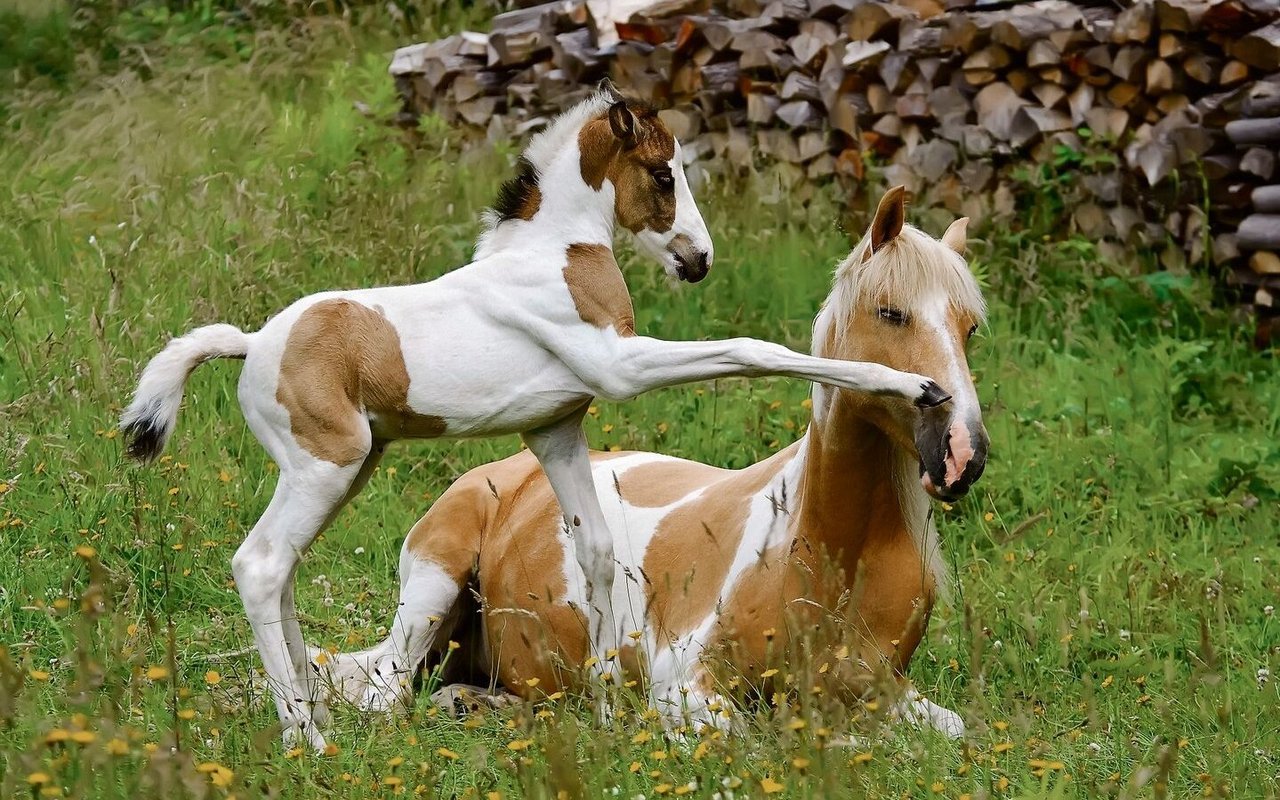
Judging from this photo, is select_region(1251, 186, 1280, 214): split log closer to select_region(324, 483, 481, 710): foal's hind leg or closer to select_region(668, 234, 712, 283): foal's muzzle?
select_region(324, 483, 481, 710): foal's hind leg

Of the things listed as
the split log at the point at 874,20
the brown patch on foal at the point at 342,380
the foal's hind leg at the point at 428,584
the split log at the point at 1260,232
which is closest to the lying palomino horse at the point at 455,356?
the brown patch on foal at the point at 342,380

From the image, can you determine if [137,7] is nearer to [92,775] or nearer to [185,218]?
[185,218]

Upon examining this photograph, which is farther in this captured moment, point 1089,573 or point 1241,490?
point 1241,490

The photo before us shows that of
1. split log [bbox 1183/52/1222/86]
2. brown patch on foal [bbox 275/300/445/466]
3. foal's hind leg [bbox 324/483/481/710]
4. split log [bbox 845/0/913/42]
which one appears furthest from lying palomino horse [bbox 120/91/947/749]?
split log [bbox 845/0/913/42]

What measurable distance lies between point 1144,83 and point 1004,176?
2.52 ft

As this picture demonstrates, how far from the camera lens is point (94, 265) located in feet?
20.5

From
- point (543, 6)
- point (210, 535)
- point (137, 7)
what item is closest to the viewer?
point (210, 535)

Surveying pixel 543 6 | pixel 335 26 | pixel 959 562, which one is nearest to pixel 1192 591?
pixel 959 562

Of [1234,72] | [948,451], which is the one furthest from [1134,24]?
[948,451]

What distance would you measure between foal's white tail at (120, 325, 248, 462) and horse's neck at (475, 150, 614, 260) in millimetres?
671

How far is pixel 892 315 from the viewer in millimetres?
3258

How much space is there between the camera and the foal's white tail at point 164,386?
128 inches

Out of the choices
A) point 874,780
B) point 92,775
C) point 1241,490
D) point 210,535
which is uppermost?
point 92,775

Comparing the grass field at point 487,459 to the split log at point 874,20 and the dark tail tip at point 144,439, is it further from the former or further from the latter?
the split log at point 874,20
